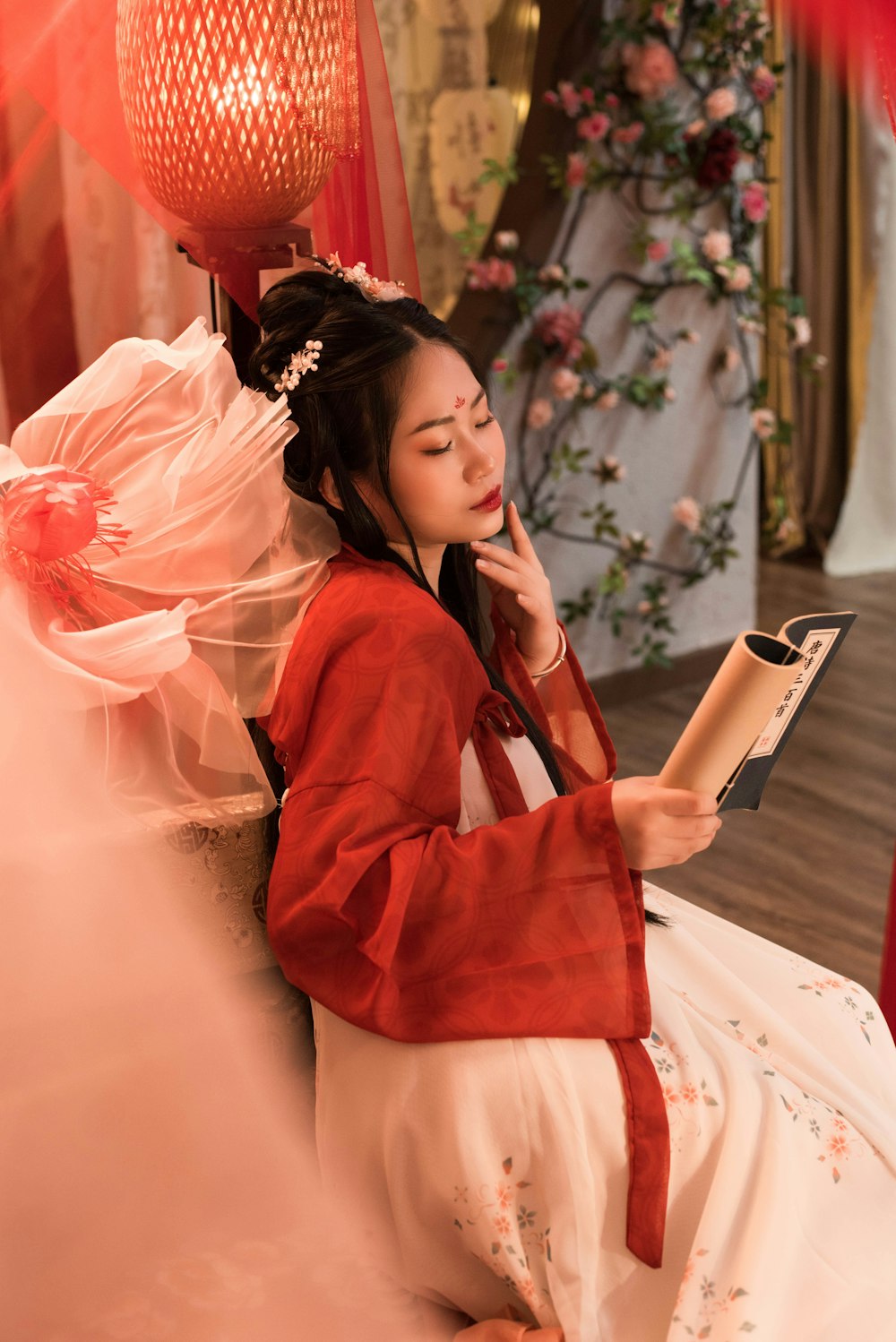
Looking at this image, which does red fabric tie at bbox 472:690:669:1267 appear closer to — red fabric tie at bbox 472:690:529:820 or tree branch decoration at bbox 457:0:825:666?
red fabric tie at bbox 472:690:529:820

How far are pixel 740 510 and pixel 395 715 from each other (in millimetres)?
2643

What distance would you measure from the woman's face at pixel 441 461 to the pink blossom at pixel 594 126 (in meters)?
2.01

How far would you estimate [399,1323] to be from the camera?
118cm

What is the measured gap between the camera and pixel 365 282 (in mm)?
1240

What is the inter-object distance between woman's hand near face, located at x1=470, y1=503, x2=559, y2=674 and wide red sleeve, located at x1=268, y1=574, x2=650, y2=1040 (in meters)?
0.23

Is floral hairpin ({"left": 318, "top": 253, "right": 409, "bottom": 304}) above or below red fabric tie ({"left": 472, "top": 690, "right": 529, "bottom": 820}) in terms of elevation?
above

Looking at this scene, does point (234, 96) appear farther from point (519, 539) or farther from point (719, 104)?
point (719, 104)

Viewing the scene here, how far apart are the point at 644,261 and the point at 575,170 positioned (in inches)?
11.3

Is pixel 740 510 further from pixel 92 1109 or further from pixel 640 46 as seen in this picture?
pixel 92 1109

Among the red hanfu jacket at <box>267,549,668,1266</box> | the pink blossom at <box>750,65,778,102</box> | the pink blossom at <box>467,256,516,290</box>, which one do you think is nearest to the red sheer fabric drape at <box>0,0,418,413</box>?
the red hanfu jacket at <box>267,549,668,1266</box>

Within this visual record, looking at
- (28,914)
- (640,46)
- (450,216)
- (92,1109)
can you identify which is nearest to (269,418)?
(28,914)

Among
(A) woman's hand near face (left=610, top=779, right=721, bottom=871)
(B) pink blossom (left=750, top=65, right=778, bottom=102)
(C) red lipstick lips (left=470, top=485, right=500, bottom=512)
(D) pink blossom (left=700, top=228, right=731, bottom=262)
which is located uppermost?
(B) pink blossom (left=750, top=65, right=778, bottom=102)

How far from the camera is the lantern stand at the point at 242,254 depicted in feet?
4.12

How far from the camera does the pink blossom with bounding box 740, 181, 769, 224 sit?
330 cm
